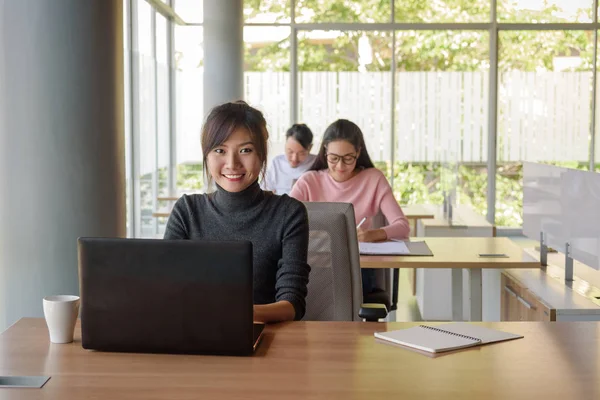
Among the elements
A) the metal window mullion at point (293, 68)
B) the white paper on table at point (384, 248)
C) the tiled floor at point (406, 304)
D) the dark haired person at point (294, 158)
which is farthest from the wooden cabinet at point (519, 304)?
the metal window mullion at point (293, 68)

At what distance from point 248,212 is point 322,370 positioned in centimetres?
86

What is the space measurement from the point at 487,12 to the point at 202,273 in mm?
8708

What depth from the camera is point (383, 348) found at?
2178mm

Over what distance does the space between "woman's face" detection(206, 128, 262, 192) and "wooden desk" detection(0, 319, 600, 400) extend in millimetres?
570

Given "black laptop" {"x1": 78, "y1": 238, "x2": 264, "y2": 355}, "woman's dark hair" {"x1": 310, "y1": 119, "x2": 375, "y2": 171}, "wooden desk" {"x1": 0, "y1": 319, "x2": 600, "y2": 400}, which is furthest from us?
"woman's dark hair" {"x1": 310, "y1": 119, "x2": 375, "y2": 171}

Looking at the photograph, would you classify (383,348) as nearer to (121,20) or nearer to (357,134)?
(121,20)

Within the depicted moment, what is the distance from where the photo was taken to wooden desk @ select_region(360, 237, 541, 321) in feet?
13.3

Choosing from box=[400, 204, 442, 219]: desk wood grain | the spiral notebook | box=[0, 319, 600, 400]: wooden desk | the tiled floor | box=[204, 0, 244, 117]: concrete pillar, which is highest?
box=[204, 0, 244, 117]: concrete pillar

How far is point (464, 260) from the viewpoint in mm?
4148

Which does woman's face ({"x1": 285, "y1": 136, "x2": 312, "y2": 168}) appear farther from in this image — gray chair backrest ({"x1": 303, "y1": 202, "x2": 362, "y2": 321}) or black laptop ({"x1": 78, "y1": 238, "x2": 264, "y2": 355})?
black laptop ({"x1": 78, "y1": 238, "x2": 264, "y2": 355})

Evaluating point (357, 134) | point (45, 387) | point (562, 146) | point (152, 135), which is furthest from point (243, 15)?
point (45, 387)

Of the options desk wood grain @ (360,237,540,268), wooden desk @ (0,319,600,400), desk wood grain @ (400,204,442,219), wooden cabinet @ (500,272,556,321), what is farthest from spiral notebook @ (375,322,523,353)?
desk wood grain @ (400,204,442,219)

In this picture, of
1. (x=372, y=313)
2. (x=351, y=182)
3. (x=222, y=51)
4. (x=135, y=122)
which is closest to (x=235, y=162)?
(x=372, y=313)

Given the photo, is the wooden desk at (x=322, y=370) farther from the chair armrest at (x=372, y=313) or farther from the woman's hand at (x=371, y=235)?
the woman's hand at (x=371, y=235)
